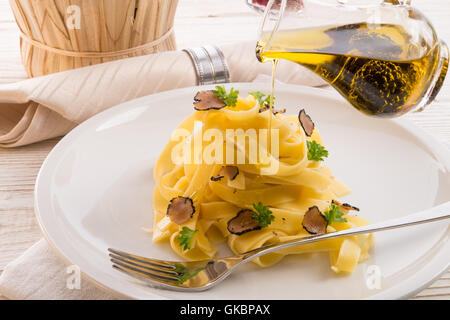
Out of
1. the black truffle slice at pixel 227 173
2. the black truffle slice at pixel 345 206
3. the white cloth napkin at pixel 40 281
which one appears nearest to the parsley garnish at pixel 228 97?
the black truffle slice at pixel 227 173

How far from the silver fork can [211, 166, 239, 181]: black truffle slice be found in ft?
0.97

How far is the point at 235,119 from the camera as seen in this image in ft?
6.04

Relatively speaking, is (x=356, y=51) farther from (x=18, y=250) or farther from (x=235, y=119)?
(x=18, y=250)

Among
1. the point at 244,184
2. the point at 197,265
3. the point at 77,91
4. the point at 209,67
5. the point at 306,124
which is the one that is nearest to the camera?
the point at 197,265

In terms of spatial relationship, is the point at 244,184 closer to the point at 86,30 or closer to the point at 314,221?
the point at 314,221

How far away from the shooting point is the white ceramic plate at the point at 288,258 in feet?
4.91

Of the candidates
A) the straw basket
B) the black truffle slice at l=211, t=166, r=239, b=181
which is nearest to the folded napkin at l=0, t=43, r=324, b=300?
the straw basket

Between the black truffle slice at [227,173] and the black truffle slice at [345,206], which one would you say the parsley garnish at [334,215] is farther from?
the black truffle slice at [227,173]

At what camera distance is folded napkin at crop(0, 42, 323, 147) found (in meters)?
2.33

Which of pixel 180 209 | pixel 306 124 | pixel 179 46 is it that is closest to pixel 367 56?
pixel 306 124

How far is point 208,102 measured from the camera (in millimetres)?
1842

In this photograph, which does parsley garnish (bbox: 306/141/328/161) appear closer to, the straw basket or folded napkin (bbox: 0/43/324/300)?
folded napkin (bbox: 0/43/324/300)

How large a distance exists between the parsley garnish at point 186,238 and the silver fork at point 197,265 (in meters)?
0.05

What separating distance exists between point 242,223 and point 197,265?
0.68 ft
